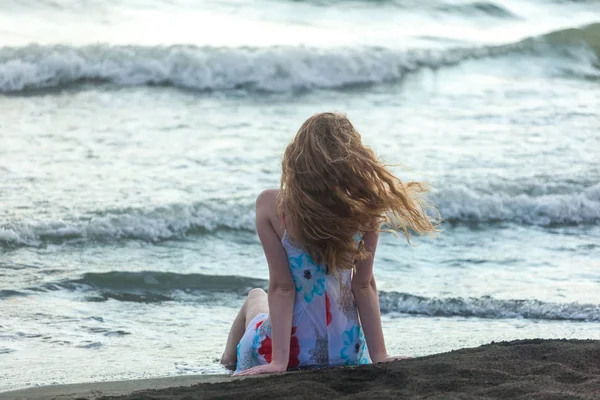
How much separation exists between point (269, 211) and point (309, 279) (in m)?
0.32

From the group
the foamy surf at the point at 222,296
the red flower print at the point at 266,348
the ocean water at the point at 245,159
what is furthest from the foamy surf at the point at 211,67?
the red flower print at the point at 266,348

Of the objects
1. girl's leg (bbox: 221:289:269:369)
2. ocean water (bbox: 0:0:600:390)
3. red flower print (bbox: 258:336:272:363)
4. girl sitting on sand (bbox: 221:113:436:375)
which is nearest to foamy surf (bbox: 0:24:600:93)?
ocean water (bbox: 0:0:600:390)

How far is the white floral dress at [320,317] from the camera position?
3709 mm

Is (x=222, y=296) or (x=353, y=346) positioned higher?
(x=353, y=346)

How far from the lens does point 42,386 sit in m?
3.94

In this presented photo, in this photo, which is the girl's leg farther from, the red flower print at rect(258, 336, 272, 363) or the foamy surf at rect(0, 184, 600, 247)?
the foamy surf at rect(0, 184, 600, 247)

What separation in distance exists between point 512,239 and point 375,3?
10552mm

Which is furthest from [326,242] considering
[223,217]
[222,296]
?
[223,217]

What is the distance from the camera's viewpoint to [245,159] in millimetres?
9531

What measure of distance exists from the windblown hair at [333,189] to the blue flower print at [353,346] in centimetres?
33

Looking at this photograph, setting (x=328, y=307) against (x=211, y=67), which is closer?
(x=328, y=307)

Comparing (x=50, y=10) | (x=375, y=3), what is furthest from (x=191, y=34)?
(x=375, y=3)

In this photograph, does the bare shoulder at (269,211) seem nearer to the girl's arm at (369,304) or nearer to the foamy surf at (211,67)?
the girl's arm at (369,304)

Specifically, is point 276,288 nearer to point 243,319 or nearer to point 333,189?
point 333,189
